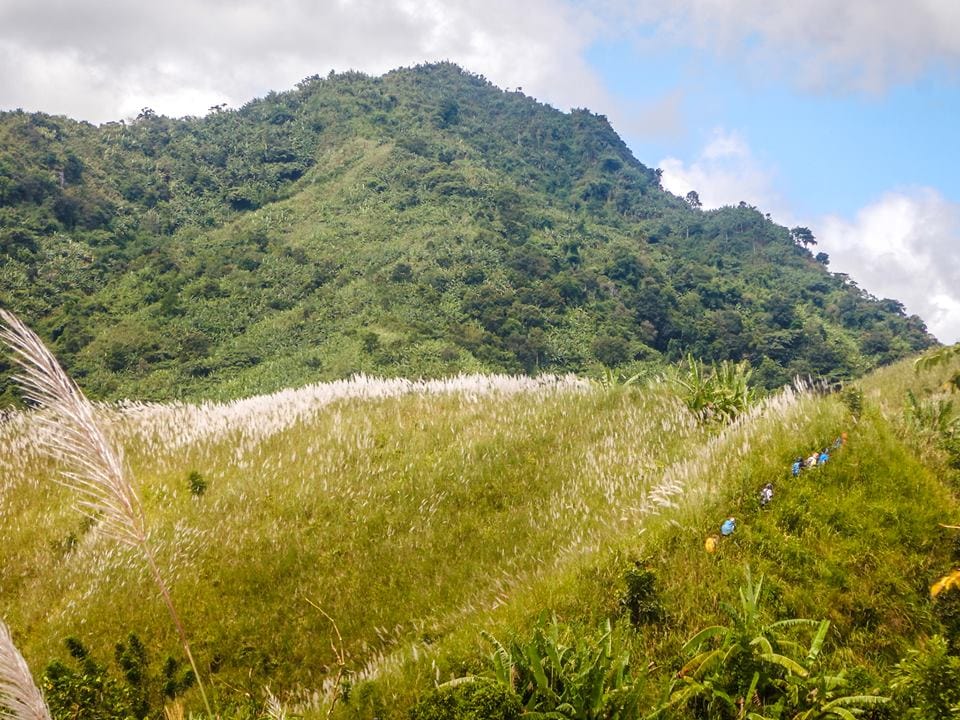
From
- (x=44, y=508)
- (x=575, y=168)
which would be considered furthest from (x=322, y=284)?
(x=575, y=168)

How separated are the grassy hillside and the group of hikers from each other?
0.06 m

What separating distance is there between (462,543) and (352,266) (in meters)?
77.3

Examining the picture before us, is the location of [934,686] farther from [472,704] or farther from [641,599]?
[472,704]

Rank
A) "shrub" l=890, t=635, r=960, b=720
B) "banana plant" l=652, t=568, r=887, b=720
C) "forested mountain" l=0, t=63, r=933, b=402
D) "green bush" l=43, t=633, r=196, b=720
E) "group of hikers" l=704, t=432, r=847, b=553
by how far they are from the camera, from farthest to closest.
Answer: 1. "forested mountain" l=0, t=63, r=933, b=402
2. "group of hikers" l=704, t=432, r=847, b=553
3. "green bush" l=43, t=633, r=196, b=720
4. "banana plant" l=652, t=568, r=887, b=720
5. "shrub" l=890, t=635, r=960, b=720

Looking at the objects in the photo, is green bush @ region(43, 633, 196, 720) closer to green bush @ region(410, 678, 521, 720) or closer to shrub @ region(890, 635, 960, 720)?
green bush @ region(410, 678, 521, 720)

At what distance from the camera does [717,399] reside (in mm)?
7613

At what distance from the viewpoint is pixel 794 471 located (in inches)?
200

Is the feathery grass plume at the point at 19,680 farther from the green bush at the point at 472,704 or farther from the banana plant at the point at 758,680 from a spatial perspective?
the banana plant at the point at 758,680

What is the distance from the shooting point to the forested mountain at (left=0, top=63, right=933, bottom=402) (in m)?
65.6

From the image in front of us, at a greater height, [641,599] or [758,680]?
[641,599]

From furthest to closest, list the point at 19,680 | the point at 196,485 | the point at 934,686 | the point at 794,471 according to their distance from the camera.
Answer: the point at 196,485
the point at 794,471
the point at 934,686
the point at 19,680

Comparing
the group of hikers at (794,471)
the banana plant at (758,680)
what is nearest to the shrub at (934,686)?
the banana plant at (758,680)

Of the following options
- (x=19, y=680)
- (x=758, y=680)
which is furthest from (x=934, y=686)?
(x=19, y=680)

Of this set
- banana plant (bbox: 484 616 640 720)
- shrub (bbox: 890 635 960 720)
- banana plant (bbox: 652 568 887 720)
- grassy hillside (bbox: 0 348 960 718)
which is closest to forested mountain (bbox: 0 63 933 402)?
grassy hillside (bbox: 0 348 960 718)
